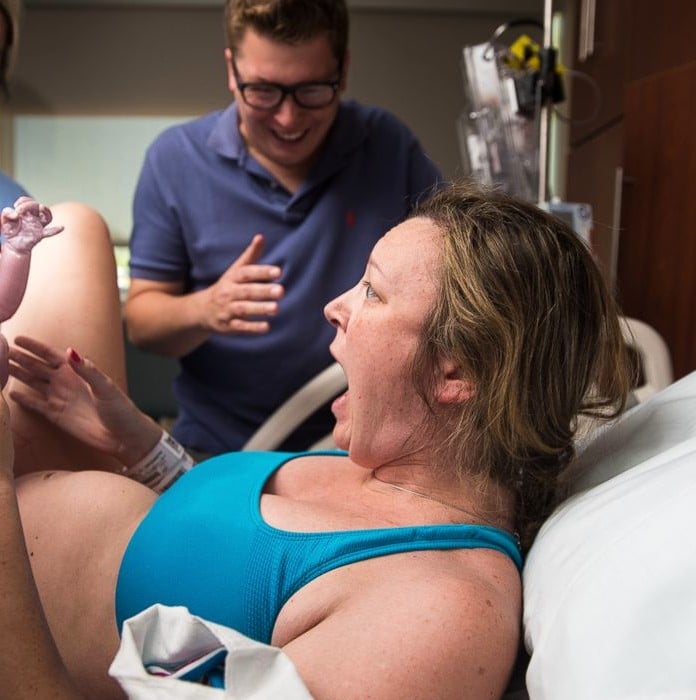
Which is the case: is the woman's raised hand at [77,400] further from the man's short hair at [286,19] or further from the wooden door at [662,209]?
the wooden door at [662,209]

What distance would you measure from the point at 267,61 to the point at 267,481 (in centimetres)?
93

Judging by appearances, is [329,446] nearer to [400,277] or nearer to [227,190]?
[227,190]

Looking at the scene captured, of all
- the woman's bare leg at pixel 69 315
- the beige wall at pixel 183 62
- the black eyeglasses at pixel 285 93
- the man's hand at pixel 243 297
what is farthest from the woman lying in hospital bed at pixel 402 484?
the beige wall at pixel 183 62

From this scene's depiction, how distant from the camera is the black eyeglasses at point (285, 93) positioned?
170cm

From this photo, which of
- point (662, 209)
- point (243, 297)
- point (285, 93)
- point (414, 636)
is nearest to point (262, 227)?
point (285, 93)

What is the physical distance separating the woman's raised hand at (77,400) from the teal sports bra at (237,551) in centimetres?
25

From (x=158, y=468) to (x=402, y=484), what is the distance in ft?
1.53

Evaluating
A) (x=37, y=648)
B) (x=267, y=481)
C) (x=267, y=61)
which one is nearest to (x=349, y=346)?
(x=267, y=481)

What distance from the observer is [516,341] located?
972mm

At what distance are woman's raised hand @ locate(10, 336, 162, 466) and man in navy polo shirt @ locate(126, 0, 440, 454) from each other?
1.58ft

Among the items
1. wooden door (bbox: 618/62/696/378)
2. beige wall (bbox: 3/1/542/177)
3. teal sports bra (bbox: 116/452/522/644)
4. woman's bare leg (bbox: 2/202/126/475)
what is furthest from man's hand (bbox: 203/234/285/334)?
beige wall (bbox: 3/1/542/177)

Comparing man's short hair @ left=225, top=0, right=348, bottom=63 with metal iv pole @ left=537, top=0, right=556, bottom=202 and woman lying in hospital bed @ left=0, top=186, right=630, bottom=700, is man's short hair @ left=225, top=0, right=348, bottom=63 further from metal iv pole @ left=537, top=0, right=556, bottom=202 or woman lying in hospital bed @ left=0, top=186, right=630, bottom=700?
metal iv pole @ left=537, top=0, right=556, bottom=202

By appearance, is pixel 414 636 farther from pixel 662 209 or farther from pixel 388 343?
pixel 662 209

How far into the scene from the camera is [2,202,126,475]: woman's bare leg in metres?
1.30
